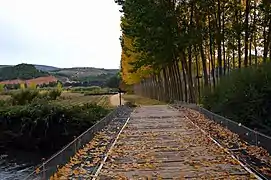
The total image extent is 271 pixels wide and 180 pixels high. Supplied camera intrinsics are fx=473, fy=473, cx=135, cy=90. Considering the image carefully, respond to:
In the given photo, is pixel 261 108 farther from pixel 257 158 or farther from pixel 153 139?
pixel 257 158

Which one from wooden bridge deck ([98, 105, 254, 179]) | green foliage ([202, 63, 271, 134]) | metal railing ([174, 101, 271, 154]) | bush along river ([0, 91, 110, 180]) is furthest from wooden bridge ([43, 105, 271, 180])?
bush along river ([0, 91, 110, 180])

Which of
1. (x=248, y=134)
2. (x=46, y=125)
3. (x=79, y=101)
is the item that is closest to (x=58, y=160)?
(x=248, y=134)

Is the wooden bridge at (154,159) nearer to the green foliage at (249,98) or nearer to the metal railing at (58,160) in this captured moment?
the metal railing at (58,160)

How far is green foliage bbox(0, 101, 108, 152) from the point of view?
32.6 meters

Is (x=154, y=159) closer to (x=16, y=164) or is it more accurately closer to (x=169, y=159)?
(x=169, y=159)

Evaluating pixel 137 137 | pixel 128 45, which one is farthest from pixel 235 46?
pixel 128 45

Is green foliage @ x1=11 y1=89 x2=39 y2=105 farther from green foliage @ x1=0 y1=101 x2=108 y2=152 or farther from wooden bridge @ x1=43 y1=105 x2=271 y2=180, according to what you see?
wooden bridge @ x1=43 y1=105 x2=271 y2=180

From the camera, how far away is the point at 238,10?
1310 inches

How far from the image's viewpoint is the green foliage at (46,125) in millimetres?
32594

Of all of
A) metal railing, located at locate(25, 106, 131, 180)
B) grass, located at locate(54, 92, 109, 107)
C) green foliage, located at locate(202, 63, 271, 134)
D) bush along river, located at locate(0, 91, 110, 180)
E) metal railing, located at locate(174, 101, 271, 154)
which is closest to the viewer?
metal railing, located at locate(25, 106, 131, 180)

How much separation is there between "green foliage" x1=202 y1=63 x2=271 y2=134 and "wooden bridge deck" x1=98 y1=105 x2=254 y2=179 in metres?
2.33

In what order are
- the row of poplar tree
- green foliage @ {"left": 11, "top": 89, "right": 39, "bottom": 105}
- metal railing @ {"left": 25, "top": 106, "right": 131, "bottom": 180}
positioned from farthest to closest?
green foliage @ {"left": 11, "top": 89, "right": 39, "bottom": 105} < the row of poplar tree < metal railing @ {"left": 25, "top": 106, "right": 131, "bottom": 180}

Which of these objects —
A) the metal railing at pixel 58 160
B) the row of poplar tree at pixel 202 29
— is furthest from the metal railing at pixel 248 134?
the row of poplar tree at pixel 202 29

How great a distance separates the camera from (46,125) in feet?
107
